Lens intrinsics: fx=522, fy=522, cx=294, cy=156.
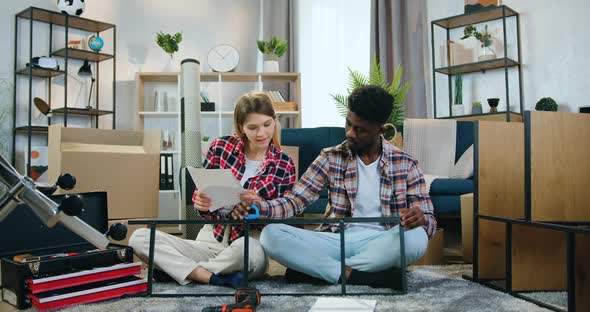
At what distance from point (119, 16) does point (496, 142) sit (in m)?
3.90

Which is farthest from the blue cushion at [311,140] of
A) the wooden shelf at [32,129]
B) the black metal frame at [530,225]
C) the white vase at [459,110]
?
the wooden shelf at [32,129]

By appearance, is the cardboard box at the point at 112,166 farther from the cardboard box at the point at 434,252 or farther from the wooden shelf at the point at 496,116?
the wooden shelf at the point at 496,116

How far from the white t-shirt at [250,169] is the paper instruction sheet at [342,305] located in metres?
0.59

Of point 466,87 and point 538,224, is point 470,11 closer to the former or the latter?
point 466,87

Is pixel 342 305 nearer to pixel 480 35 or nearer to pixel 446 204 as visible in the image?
pixel 446 204

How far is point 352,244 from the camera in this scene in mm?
1754

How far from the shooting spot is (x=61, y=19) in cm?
427

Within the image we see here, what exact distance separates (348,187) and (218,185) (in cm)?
49

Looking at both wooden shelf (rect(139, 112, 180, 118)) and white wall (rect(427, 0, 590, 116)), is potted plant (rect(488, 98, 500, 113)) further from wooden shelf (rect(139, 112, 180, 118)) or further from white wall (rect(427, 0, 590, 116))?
wooden shelf (rect(139, 112, 180, 118))

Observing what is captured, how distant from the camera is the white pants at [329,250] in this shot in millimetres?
1672

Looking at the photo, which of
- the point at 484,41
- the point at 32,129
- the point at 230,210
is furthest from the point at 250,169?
the point at 32,129

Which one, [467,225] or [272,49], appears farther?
[272,49]

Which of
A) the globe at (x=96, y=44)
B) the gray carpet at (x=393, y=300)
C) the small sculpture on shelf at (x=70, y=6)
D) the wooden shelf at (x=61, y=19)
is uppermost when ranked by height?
the small sculpture on shelf at (x=70, y=6)

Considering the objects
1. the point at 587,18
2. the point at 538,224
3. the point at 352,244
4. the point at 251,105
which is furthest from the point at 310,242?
the point at 587,18
